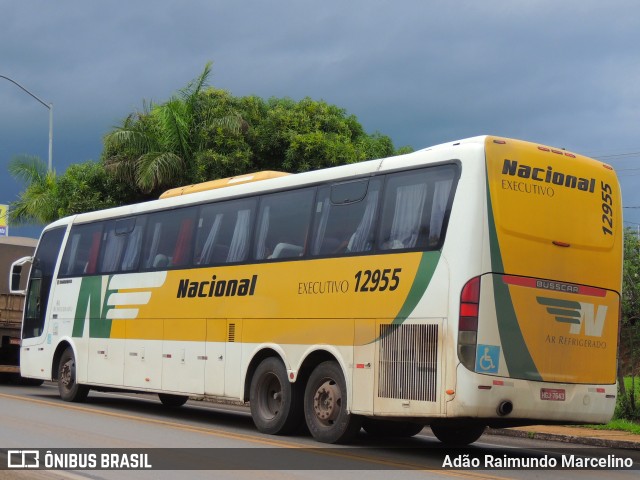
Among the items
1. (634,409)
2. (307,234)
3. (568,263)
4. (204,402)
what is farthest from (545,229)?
(204,402)

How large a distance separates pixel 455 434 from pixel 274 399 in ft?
8.29

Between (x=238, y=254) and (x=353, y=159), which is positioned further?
(x=353, y=159)

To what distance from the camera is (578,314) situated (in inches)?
483

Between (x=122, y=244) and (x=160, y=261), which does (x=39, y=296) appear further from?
(x=160, y=261)

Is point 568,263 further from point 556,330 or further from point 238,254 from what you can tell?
point 238,254

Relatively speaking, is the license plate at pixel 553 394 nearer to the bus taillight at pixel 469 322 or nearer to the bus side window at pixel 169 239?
the bus taillight at pixel 469 322

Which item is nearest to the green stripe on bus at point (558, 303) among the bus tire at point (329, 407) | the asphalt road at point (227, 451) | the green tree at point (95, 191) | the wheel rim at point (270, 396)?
the asphalt road at point (227, 451)

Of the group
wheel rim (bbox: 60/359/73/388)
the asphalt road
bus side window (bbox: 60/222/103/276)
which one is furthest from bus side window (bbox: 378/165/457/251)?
wheel rim (bbox: 60/359/73/388)

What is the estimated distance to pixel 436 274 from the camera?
1173 cm

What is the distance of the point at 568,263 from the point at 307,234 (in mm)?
3561

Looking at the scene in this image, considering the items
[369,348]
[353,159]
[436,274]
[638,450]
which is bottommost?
[638,450]

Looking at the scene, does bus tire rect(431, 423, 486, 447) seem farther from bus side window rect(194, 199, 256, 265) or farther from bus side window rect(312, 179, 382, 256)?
bus side window rect(194, 199, 256, 265)

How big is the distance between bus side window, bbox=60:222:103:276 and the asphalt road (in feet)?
9.58

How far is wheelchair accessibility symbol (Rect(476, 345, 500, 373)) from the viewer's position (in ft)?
37.1
